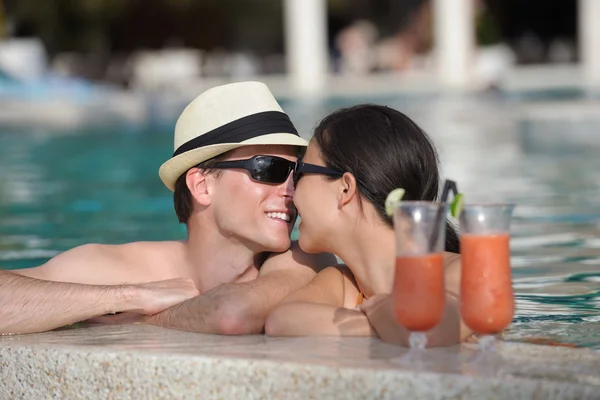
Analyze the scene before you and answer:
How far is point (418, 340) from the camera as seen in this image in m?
3.00

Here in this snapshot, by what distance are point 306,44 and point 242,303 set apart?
20509mm

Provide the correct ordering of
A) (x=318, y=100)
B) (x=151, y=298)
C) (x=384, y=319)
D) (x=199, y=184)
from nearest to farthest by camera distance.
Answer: (x=384, y=319), (x=151, y=298), (x=199, y=184), (x=318, y=100)

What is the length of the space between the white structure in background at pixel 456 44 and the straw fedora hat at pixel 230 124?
1948 cm

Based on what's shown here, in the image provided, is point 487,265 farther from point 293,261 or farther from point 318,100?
point 318,100

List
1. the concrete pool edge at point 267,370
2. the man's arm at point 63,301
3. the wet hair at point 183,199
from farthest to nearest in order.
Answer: the wet hair at point 183,199, the man's arm at point 63,301, the concrete pool edge at point 267,370

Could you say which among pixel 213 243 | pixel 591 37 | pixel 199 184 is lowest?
pixel 213 243

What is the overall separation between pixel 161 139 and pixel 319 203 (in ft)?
42.9

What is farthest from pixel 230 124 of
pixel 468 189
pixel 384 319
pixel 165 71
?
pixel 165 71

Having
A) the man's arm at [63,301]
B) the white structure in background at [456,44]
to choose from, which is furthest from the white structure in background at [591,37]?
the man's arm at [63,301]

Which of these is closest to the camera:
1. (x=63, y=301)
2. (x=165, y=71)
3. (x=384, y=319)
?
(x=384, y=319)

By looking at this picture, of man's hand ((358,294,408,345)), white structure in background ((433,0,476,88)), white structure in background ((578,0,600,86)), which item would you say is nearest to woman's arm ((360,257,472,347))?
man's hand ((358,294,408,345))

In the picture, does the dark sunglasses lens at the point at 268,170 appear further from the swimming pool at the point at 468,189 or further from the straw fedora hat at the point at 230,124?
the swimming pool at the point at 468,189

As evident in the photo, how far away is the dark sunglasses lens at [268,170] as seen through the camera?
3.97m

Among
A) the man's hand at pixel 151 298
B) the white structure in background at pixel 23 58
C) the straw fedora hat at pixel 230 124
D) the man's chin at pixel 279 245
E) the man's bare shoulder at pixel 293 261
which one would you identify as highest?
the white structure in background at pixel 23 58
